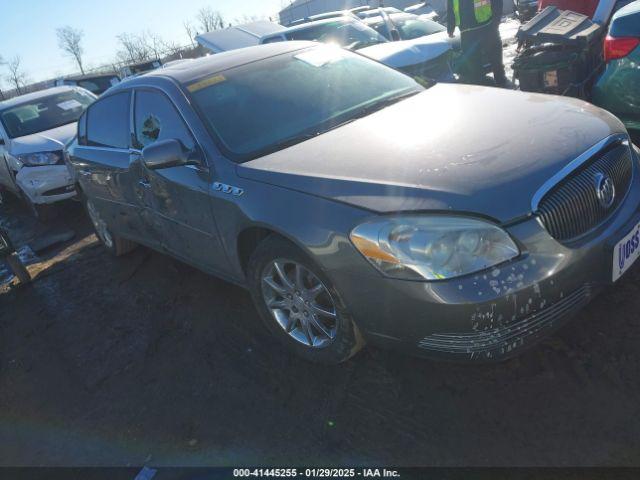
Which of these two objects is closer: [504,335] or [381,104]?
[504,335]

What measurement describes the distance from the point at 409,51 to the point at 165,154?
4945 mm

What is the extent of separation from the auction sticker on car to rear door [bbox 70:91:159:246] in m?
2.98

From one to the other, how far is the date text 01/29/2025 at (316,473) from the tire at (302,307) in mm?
583

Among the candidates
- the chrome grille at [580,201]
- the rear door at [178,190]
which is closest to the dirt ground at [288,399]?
the rear door at [178,190]

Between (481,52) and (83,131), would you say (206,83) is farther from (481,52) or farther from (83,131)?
(481,52)

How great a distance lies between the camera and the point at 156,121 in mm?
3408

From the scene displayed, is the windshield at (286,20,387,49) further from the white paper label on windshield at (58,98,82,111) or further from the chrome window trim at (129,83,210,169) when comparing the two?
the chrome window trim at (129,83,210,169)

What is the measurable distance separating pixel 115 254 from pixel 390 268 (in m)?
3.76

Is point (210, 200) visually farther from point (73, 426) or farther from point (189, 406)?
point (73, 426)

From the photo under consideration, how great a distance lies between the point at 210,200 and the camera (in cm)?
292

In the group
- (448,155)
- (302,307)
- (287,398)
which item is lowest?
(287,398)

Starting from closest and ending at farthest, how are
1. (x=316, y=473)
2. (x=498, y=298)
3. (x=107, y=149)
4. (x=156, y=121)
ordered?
(x=498, y=298)
(x=316, y=473)
(x=156, y=121)
(x=107, y=149)

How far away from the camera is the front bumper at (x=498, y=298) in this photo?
2.00m

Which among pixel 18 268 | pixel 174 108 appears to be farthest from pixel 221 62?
pixel 18 268
